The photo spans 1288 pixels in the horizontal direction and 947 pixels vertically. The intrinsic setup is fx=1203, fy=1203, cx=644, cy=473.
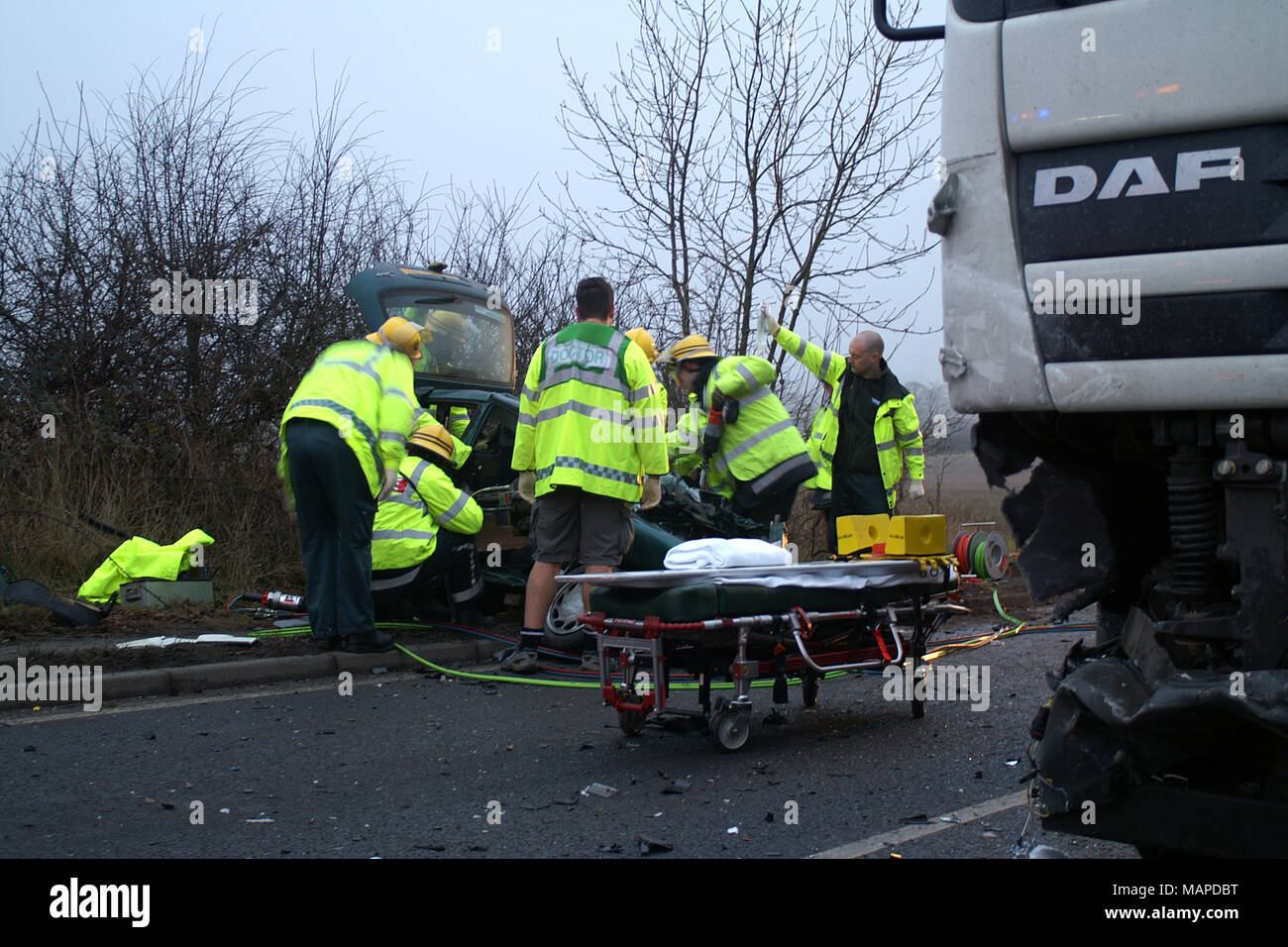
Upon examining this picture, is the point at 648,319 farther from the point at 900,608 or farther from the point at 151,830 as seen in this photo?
the point at 151,830

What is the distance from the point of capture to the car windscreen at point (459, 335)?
350 inches

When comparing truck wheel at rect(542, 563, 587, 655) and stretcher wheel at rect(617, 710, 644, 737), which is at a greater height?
truck wheel at rect(542, 563, 587, 655)

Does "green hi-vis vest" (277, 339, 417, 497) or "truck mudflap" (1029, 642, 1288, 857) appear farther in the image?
"green hi-vis vest" (277, 339, 417, 497)

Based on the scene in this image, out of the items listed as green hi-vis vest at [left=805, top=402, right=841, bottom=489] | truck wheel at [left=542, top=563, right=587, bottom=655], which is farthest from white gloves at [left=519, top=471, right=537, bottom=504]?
green hi-vis vest at [left=805, top=402, right=841, bottom=489]

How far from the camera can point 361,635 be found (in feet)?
22.7

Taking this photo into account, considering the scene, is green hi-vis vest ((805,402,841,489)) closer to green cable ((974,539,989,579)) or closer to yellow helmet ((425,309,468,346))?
yellow helmet ((425,309,468,346))

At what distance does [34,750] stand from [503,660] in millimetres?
2548

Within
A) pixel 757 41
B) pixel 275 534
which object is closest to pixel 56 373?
pixel 275 534

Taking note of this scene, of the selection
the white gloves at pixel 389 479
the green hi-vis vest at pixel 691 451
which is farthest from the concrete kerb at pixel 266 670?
the green hi-vis vest at pixel 691 451

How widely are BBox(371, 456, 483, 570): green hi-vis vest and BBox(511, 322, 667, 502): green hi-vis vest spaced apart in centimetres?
96

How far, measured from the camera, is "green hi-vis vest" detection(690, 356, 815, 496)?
25.7 feet
